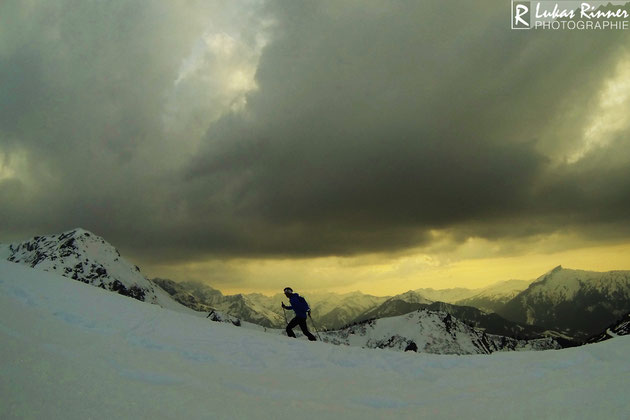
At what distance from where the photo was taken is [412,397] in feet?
29.3

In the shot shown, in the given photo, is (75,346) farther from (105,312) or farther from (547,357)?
(547,357)

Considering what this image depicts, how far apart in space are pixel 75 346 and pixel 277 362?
206 inches

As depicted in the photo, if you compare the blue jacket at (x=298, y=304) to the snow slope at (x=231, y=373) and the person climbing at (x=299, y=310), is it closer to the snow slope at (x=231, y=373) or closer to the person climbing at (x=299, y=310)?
the person climbing at (x=299, y=310)

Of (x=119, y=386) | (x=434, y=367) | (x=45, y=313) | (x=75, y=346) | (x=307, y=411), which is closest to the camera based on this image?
(x=119, y=386)

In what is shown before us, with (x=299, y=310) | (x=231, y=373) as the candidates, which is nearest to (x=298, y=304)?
(x=299, y=310)

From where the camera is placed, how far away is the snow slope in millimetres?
6047

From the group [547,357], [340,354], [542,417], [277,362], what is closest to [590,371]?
[547,357]

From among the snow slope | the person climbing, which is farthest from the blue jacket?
the snow slope

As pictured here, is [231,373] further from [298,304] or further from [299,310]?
[298,304]

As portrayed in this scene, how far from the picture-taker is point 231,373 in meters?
9.59

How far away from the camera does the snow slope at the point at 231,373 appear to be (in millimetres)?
6047

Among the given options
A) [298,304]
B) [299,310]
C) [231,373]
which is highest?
[298,304]

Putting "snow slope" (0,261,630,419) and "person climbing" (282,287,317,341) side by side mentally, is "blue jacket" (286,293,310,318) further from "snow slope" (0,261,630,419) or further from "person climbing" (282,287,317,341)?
"snow slope" (0,261,630,419)

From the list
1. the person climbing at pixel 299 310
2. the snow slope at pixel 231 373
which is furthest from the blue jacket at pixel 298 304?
the snow slope at pixel 231 373
